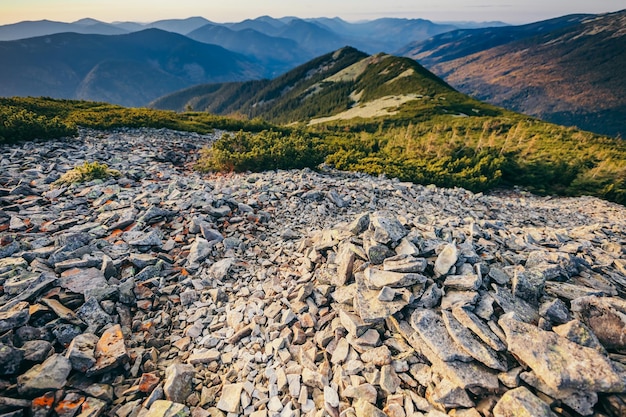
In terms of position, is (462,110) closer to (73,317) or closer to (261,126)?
(261,126)

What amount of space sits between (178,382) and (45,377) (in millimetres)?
1631

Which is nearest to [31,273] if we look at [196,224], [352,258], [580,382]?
[196,224]

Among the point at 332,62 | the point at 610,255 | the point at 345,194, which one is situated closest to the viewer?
the point at 610,255

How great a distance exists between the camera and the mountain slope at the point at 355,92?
2992 inches

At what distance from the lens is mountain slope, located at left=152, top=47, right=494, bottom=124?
76.0 m

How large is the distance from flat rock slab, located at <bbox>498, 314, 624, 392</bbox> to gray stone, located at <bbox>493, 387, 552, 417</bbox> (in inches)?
10.1

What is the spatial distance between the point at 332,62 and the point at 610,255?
194 metres

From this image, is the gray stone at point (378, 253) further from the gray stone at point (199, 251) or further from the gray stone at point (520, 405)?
the gray stone at point (199, 251)

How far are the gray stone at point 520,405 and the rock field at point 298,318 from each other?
1cm

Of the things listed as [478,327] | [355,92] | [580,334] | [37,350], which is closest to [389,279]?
[478,327]

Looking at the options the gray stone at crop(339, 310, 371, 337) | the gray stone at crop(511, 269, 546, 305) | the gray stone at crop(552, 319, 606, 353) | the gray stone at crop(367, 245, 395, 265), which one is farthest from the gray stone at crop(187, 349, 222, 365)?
the gray stone at crop(552, 319, 606, 353)

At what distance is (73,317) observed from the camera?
4750 millimetres

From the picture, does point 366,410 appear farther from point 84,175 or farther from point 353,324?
point 84,175

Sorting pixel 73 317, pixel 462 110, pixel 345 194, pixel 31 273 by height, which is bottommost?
pixel 462 110
